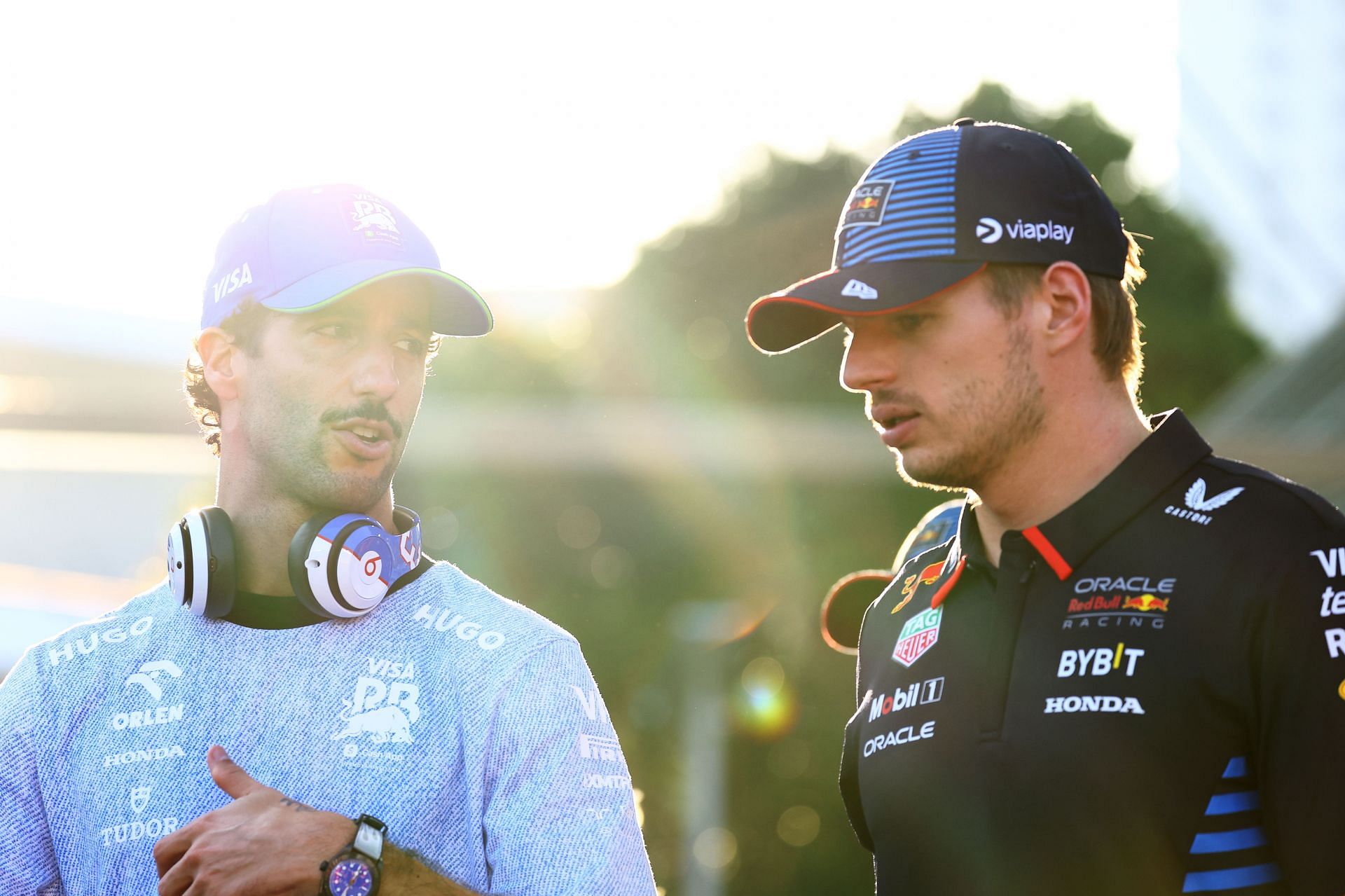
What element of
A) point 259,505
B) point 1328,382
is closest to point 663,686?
point 1328,382

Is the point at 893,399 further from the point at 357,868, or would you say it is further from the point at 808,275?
the point at 808,275

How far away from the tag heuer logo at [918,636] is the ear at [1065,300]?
567 millimetres

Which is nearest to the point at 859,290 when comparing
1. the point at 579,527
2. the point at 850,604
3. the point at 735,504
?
the point at 850,604

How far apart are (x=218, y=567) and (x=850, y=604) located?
4.53 feet

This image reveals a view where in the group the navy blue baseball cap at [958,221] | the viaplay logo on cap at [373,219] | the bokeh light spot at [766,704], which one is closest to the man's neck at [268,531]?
the viaplay logo on cap at [373,219]

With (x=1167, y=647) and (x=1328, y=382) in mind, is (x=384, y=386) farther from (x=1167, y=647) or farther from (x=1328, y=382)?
(x=1328, y=382)

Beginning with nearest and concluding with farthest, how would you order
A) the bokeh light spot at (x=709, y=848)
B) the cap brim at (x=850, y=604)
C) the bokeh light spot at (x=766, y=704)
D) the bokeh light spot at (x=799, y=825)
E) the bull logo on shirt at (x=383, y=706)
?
1. the bull logo on shirt at (x=383, y=706)
2. the cap brim at (x=850, y=604)
3. the bokeh light spot at (x=709, y=848)
4. the bokeh light spot at (x=799, y=825)
5. the bokeh light spot at (x=766, y=704)

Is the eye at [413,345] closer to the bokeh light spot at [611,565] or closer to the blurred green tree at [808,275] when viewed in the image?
the bokeh light spot at [611,565]

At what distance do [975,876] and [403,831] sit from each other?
1.00 meters

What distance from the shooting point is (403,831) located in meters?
2.59

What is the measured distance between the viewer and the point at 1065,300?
8.88ft

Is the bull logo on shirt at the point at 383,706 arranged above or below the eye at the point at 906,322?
below

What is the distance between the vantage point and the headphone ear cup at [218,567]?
2.83 meters

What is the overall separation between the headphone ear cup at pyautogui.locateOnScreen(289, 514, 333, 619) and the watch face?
1.73 ft
